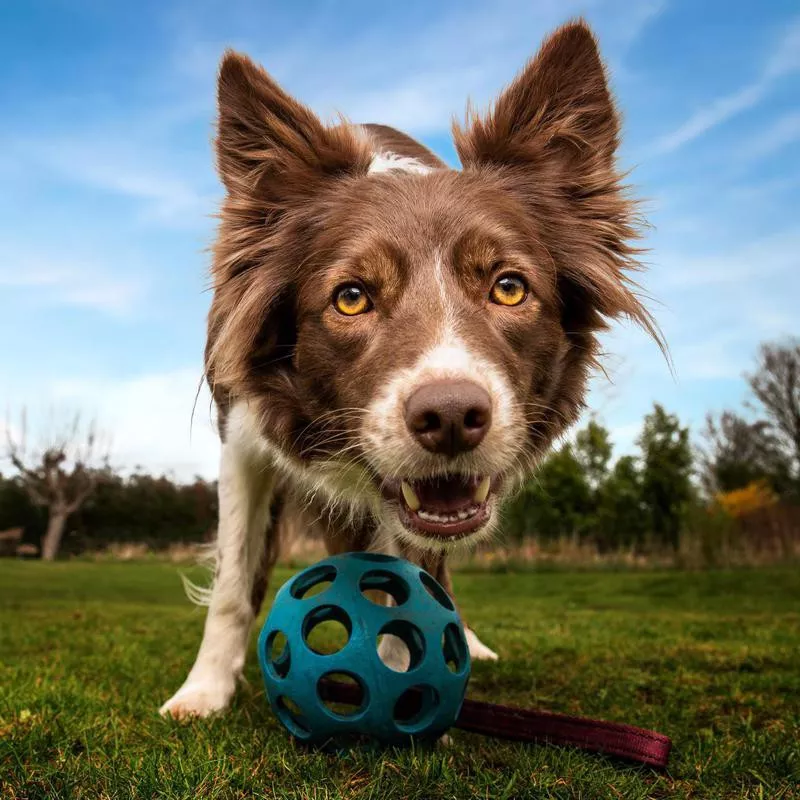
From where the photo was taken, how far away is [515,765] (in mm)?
3041

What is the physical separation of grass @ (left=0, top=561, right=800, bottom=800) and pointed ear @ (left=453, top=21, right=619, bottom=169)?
2.74 meters

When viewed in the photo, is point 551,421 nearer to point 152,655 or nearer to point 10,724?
point 10,724

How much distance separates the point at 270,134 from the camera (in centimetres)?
419

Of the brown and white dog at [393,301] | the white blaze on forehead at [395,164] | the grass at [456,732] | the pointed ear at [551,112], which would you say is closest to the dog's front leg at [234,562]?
the brown and white dog at [393,301]

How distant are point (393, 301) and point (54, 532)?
31762 millimetres

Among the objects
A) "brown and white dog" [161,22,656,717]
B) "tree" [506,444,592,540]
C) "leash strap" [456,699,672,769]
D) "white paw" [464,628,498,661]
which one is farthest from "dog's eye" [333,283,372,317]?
"tree" [506,444,592,540]

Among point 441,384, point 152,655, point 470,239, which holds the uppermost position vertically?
point 470,239

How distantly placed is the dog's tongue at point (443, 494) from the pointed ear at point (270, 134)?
66.3 inches

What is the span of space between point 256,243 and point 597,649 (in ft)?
15.0

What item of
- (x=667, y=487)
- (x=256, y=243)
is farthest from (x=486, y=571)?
(x=256, y=243)

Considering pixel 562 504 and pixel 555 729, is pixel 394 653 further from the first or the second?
pixel 562 504

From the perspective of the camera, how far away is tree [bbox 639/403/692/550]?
88.1 ft

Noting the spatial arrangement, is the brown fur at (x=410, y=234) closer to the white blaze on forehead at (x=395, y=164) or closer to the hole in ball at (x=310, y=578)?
the white blaze on forehead at (x=395, y=164)

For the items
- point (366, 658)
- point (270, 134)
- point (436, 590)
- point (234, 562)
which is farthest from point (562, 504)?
point (366, 658)
